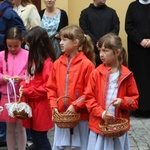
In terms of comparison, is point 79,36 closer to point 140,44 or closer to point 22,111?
point 22,111

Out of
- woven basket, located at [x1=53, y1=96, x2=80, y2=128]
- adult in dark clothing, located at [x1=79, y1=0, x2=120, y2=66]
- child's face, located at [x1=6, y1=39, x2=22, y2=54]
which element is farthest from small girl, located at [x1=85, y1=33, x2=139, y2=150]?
adult in dark clothing, located at [x1=79, y1=0, x2=120, y2=66]

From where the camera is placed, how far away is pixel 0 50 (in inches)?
249

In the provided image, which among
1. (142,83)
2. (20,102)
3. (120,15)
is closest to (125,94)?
(20,102)

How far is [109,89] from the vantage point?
4598 millimetres

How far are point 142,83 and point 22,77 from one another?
128 inches

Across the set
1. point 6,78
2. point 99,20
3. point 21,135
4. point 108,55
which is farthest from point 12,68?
point 99,20

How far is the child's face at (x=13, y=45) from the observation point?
5555mm

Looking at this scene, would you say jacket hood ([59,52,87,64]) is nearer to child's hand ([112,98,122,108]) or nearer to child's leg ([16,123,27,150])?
child's hand ([112,98,122,108])

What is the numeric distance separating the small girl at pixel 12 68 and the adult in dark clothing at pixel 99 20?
2.44 m

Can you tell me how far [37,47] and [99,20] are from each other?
2.83m

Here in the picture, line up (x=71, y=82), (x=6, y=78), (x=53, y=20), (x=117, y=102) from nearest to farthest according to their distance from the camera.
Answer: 1. (x=117, y=102)
2. (x=71, y=82)
3. (x=6, y=78)
4. (x=53, y=20)

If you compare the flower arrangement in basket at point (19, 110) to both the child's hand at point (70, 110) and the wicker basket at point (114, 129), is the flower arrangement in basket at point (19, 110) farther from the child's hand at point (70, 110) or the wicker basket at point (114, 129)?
the wicker basket at point (114, 129)

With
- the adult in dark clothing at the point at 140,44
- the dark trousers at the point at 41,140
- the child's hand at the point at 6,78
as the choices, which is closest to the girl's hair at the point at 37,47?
the child's hand at the point at 6,78

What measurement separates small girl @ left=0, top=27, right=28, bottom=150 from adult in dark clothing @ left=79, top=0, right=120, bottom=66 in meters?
2.44
